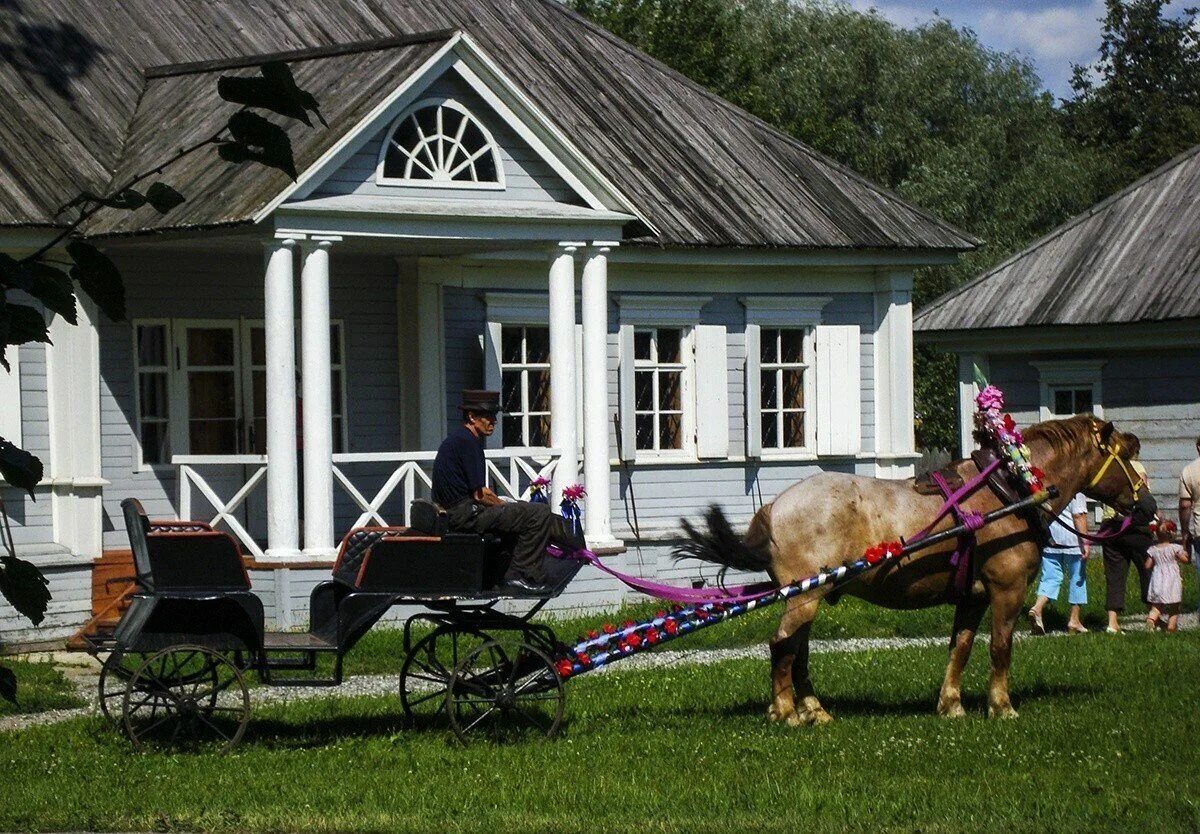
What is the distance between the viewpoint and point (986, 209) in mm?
44219

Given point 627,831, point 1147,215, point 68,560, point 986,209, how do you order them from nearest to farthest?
point 627,831
point 68,560
point 1147,215
point 986,209

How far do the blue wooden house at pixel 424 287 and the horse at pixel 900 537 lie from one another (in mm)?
5567

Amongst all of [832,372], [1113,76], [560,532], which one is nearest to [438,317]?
[832,372]

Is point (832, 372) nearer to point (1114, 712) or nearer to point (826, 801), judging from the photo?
point (1114, 712)

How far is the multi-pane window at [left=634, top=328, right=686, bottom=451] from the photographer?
1923cm

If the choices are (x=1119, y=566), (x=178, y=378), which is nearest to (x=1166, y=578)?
(x=1119, y=566)

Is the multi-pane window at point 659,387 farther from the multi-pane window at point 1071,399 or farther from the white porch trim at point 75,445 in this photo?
the multi-pane window at point 1071,399

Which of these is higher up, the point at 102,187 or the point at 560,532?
the point at 102,187

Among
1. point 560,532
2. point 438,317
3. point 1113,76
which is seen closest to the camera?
point 560,532

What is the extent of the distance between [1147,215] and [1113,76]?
102 ft

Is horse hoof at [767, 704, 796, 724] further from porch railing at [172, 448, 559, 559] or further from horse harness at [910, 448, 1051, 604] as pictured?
porch railing at [172, 448, 559, 559]

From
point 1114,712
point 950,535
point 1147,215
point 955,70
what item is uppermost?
point 955,70

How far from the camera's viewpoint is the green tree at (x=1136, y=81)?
52031 mm

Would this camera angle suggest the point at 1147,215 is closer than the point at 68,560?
No
